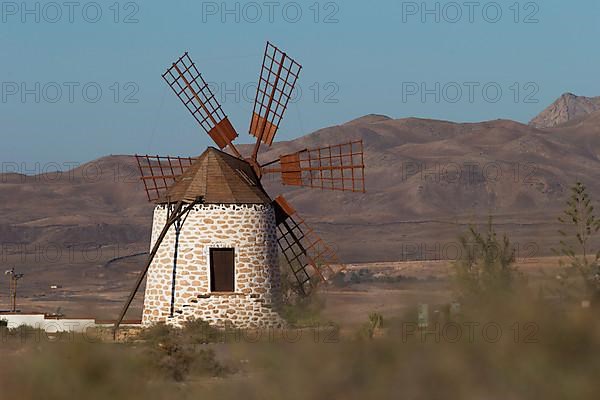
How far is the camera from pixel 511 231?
3007 inches

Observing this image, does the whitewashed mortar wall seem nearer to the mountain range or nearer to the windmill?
the windmill

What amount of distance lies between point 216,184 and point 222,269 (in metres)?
1.87

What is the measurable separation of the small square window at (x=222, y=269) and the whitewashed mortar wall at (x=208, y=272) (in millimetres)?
114

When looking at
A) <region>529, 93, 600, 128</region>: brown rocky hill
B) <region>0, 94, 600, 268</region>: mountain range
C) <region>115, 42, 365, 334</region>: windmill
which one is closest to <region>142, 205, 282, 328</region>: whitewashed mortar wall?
<region>115, 42, 365, 334</region>: windmill

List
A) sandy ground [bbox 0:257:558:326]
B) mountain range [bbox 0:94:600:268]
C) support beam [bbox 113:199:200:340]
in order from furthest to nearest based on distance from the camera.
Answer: mountain range [bbox 0:94:600:268]
sandy ground [bbox 0:257:558:326]
support beam [bbox 113:199:200:340]

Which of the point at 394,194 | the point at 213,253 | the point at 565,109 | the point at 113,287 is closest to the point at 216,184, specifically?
the point at 213,253

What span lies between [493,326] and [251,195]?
16402 millimetres

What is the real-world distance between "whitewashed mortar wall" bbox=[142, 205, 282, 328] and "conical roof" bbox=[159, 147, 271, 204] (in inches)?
8.4

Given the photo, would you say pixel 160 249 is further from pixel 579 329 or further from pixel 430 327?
pixel 579 329

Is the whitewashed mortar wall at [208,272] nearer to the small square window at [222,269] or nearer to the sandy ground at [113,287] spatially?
the small square window at [222,269]

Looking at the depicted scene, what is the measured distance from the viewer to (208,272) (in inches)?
981

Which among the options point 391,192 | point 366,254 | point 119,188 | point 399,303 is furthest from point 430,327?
point 119,188

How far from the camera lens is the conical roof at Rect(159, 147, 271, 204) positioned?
2534 cm

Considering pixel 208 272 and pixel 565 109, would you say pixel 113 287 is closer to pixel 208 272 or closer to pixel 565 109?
pixel 208 272
